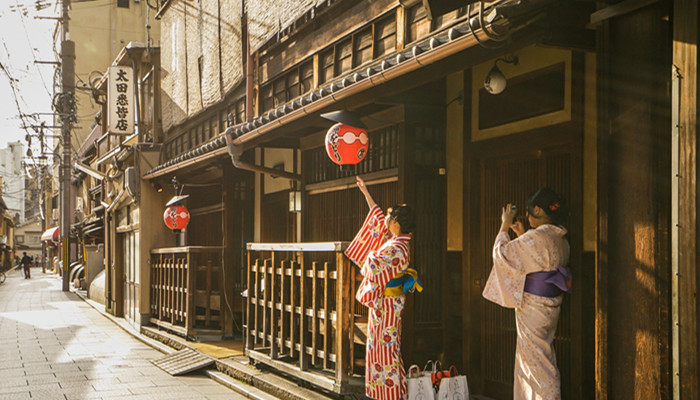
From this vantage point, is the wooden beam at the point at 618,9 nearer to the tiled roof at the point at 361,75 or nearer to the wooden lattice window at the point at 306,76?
the tiled roof at the point at 361,75

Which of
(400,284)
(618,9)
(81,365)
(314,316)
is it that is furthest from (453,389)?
(81,365)

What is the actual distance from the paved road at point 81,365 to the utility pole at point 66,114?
15.0 m

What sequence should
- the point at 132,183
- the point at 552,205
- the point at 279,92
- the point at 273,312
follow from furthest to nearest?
the point at 132,183
the point at 279,92
the point at 273,312
the point at 552,205

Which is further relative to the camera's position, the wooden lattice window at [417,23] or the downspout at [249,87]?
the downspout at [249,87]

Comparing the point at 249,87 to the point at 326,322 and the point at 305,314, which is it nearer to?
the point at 305,314

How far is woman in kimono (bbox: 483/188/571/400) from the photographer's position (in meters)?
6.10

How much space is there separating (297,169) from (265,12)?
380 cm

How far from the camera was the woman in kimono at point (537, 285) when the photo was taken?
610 centimetres

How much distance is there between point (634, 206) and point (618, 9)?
56.3 inches

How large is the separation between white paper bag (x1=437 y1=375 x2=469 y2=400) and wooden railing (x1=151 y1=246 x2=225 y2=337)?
826 centimetres

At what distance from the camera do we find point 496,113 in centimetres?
797

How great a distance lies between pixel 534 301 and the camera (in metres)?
6.14

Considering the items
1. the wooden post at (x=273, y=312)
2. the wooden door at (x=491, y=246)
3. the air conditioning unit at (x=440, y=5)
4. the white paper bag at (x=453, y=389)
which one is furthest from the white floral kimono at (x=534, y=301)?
→ the wooden post at (x=273, y=312)

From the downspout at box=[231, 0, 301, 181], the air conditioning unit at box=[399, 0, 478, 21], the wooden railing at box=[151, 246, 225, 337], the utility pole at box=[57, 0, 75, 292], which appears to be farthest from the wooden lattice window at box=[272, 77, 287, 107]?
the utility pole at box=[57, 0, 75, 292]
